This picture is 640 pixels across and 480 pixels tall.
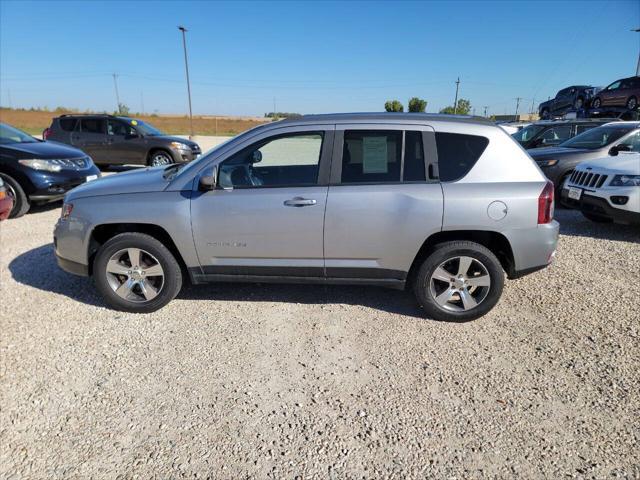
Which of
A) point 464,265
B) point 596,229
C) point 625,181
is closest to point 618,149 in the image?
point 596,229

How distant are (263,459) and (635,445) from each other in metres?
2.05

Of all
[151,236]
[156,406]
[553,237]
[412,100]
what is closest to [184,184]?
[151,236]

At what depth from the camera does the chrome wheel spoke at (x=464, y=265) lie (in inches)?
135

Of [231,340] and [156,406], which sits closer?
[156,406]

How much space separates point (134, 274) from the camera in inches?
144

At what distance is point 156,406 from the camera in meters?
2.55

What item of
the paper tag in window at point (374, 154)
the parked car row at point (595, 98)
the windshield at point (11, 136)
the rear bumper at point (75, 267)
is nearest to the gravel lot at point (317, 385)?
the rear bumper at point (75, 267)

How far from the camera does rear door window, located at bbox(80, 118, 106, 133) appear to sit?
38.9 ft

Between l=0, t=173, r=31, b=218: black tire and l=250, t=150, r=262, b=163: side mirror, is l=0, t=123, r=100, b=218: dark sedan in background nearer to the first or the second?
l=0, t=173, r=31, b=218: black tire

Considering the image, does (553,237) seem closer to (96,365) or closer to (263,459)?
(263,459)

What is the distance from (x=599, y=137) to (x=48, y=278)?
30.7 feet

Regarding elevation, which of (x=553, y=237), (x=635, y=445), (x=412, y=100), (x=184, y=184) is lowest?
(x=635, y=445)

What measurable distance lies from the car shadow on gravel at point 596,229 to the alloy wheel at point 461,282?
3.51 meters

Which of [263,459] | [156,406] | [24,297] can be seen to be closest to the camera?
[263,459]
